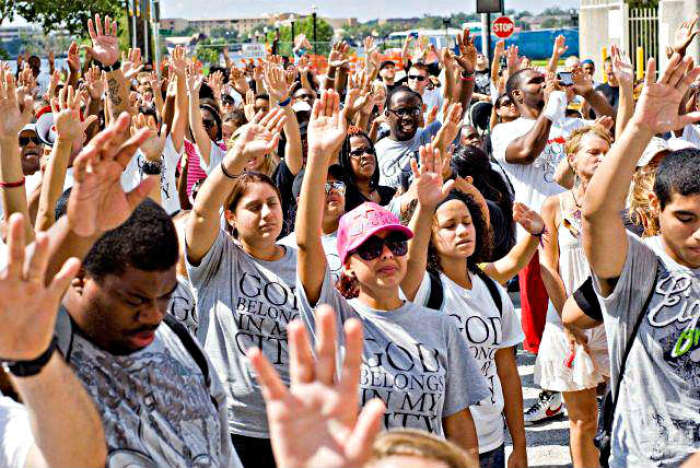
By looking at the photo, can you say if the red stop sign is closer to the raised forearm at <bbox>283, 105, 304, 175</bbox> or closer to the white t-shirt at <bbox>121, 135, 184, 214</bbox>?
the white t-shirt at <bbox>121, 135, 184, 214</bbox>

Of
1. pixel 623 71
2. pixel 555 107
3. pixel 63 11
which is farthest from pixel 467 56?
pixel 63 11

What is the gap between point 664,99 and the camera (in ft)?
11.5

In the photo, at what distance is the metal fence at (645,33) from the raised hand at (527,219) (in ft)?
80.5

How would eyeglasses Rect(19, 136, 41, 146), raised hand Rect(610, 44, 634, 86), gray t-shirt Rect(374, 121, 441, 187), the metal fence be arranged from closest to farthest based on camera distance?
1. raised hand Rect(610, 44, 634, 86)
2. eyeglasses Rect(19, 136, 41, 146)
3. gray t-shirt Rect(374, 121, 441, 187)
4. the metal fence

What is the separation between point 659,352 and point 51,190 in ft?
7.18

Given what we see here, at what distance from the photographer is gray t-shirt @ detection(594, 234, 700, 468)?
3.55 metres

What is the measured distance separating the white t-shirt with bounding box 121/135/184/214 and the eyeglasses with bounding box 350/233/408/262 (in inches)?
123

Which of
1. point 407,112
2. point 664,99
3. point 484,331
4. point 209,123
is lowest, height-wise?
point 484,331

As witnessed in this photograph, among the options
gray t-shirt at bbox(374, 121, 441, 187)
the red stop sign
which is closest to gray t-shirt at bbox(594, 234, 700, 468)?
gray t-shirt at bbox(374, 121, 441, 187)

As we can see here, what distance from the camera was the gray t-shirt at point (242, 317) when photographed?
14.3 feet

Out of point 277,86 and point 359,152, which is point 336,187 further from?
point 277,86

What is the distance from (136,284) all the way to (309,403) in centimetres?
115

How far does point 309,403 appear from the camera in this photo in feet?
5.49

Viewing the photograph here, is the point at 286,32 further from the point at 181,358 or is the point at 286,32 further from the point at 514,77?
the point at 181,358
